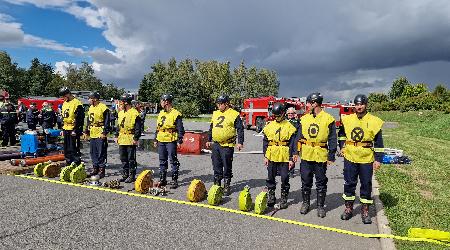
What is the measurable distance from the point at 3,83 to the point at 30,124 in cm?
7576

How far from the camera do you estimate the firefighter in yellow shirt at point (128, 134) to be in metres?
9.85

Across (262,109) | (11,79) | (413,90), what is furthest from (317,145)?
(413,90)

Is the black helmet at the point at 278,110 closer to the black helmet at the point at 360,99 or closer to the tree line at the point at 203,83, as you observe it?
the black helmet at the point at 360,99

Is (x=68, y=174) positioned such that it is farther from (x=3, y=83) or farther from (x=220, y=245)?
(x=3, y=83)

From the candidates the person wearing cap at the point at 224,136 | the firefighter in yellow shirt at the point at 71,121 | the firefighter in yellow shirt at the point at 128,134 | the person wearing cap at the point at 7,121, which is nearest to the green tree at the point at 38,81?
the person wearing cap at the point at 7,121

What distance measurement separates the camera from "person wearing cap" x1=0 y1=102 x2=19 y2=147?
16.0 m

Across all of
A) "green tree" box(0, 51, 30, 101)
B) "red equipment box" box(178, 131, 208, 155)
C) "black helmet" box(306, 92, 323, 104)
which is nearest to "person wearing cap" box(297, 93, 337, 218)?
"black helmet" box(306, 92, 323, 104)

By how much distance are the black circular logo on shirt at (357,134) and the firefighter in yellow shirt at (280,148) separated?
119 cm

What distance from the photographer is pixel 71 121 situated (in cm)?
1077

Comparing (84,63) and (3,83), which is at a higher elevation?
(84,63)

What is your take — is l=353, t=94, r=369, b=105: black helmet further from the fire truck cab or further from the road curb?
the fire truck cab

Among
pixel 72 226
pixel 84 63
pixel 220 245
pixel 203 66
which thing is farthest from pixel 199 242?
pixel 84 63

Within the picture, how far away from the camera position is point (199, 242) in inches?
230

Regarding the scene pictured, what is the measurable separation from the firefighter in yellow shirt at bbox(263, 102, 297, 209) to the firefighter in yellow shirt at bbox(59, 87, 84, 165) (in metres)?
5.84
